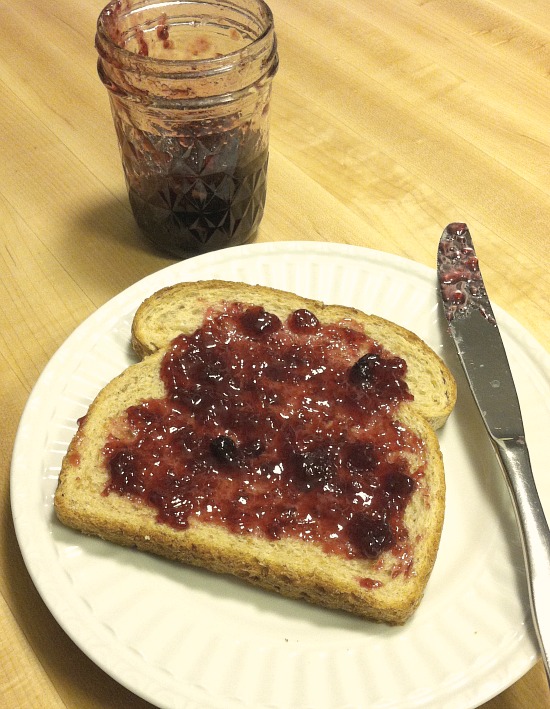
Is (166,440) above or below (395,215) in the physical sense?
below

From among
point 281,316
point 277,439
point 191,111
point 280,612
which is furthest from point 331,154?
point 280,612

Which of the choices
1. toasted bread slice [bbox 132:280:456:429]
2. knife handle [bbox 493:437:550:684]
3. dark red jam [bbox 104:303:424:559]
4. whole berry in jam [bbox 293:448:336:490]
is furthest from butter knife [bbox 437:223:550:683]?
whole berry in jam [bbox 293:448:336:490]

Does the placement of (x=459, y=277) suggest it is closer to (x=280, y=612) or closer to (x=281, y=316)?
(x=281, y=316)

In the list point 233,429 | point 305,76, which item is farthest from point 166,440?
point 305,76

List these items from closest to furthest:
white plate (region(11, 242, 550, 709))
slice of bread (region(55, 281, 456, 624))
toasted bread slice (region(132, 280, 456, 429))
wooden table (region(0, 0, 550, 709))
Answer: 1. white plate (region(11, 242, 550, 709))
2. slice of bread (region(55, 281, 456, 624))
3. toasted bread slice (region(132, 280, 456, 429))
4. wooden table (region(0, 0, 550, 709))

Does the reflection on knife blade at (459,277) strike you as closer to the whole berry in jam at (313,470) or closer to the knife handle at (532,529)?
the knife handle at (532,529)

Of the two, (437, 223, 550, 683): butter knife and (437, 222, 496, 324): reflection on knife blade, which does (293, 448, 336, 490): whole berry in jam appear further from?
(437, 222, 496, 324): reflection on knife blade

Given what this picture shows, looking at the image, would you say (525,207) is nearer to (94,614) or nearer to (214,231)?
(214,231)
